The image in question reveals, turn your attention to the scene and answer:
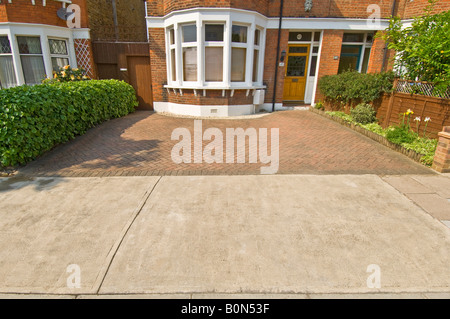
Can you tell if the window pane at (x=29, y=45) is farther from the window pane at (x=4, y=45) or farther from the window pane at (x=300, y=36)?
the window pane at (x=300, y=36)

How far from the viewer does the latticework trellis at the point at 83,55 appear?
11.1m

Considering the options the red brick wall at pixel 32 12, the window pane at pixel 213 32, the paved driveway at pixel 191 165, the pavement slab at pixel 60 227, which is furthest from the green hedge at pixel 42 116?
the red brick wall at pixel 32 12

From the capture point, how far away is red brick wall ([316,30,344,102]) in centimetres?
1095

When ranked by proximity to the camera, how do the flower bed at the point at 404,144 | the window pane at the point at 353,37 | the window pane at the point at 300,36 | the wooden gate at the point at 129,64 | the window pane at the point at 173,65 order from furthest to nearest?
the window pane at the point at 353,37
the window pane at the point at 300,36
the wooden gate at the point at 129,64
the window pane at the point at 173,65
the flower bed at the point at 404,144

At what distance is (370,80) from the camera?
8180mm

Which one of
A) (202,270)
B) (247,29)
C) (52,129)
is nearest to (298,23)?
(247,29)

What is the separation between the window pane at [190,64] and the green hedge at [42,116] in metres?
3.45

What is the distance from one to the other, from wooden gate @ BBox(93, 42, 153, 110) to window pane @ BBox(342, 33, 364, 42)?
30.0 ft

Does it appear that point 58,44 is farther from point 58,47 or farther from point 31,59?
point 31,59

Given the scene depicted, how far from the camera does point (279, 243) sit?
122 inches

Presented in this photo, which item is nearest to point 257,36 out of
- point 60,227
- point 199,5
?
point 199,5

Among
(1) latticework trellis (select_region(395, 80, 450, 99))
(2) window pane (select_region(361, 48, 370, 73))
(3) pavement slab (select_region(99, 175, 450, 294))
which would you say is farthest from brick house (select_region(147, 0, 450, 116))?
(3) pavement slab (select_region(99, 175, 450, 294))

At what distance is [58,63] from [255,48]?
341 inches
